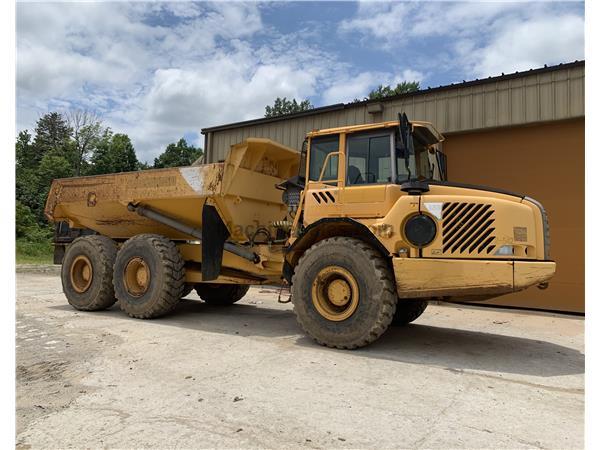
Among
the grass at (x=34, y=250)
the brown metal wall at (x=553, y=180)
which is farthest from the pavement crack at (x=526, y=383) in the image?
the grass at (x=34, y=250)

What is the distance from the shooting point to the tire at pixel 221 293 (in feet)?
30.8

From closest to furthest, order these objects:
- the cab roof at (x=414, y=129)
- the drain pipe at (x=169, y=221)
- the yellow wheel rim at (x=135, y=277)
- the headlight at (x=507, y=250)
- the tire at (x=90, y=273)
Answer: the headlight at (x=507, y=250)
the cab roof at (x=414, y=129)
the yellow wheel rim at (x=135, y=277)
the drain pipe at (x=169, y=221)
the tire at (x=90, y=273)

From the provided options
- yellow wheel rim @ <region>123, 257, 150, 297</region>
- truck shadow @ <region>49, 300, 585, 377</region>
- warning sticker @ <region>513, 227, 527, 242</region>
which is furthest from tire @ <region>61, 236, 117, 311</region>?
Result: warning sticker @ <region>513, 227, 527, 242</region>

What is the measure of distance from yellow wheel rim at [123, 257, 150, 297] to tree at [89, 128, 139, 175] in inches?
1736

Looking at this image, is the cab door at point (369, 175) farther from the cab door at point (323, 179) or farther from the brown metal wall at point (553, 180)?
the brown metal wall at point (553, 180)

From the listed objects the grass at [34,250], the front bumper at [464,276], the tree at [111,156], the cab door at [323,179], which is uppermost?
the tree at [111,156]

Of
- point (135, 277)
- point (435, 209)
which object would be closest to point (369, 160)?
point (435, 209)

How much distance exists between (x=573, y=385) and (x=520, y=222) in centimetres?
178

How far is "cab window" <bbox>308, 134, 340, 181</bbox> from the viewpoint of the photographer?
6000mm

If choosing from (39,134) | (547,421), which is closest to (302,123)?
(547,421)

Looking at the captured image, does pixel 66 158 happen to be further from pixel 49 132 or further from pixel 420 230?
pixel 420 230

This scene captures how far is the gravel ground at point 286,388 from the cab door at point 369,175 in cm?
186

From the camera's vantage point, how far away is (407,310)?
6.98 metres

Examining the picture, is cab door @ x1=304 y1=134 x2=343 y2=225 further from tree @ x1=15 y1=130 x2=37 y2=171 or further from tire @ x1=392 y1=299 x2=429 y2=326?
tree @ x1=15 y1=130 x2=37 y2=171
